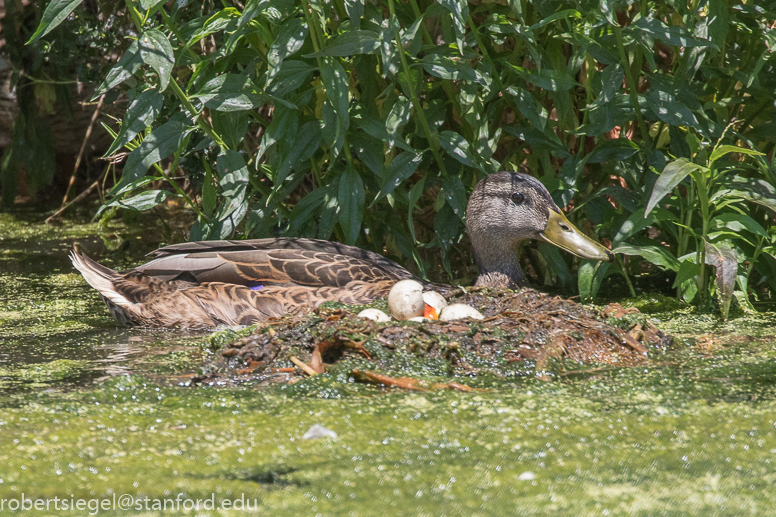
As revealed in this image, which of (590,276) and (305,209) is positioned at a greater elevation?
(305,209)

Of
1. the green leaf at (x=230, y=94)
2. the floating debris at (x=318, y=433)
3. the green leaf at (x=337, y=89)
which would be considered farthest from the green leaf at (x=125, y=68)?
the floating debris at (x=318, y=433)

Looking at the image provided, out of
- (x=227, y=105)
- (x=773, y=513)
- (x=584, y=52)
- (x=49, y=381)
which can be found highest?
(x=584, y=52)

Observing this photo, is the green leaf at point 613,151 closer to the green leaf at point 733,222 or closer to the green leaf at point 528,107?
the green leaf at point 528,107

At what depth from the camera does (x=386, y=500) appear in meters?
2.23

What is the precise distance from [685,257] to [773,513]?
2.62 metres

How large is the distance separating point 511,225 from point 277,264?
138 centimetres

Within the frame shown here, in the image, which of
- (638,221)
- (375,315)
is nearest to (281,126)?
(375,315)

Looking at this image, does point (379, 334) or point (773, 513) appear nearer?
point (773, 513)

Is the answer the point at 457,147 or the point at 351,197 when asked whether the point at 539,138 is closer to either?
the point at 457,147

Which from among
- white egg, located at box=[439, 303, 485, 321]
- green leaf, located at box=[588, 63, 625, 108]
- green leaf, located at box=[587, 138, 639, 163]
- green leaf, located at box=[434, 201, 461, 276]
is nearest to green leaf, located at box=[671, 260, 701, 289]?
green leaf, located at box=[587, 138, 639, 163]

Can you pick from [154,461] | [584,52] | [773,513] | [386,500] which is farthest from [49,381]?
[584,52]

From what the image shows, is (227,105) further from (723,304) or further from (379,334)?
(723,304)

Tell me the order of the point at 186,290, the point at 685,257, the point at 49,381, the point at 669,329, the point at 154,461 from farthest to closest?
the point at 186,290 → the point at 685,257 → the point at 669,329 → the point at 49,381 → the point at 154,461

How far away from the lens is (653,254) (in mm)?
4578
